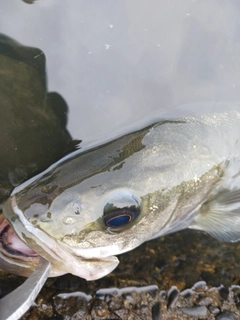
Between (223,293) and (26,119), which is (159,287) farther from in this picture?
(26,119)

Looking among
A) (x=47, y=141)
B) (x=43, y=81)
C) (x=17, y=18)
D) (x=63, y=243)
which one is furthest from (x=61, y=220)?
(x=17, y=18)

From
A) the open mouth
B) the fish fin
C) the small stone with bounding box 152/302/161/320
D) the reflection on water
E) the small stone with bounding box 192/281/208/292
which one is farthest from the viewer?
the fish fin

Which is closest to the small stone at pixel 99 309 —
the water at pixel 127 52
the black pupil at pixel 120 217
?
the black pupil at pixel 120 217

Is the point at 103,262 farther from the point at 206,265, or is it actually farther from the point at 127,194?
the point at 206,265

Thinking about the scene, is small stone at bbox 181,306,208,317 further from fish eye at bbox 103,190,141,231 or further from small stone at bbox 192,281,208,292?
fish eye at bbox 103,190,141,231

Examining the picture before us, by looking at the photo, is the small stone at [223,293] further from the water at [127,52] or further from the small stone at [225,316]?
the water at [127,52]

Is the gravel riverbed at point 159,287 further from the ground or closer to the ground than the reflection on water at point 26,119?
closer to the ground

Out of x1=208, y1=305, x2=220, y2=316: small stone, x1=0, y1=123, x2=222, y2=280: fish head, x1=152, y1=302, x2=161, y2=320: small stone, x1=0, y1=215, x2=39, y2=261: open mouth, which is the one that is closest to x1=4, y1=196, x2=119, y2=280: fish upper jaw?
x1=0, y1=123, x2=222, y2=280: fish head

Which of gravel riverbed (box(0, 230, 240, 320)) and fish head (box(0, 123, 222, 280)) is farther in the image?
gravel riverbed (box(0, 230, 240, 320))

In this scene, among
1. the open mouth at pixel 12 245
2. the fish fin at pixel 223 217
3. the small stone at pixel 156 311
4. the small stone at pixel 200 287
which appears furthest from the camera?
the fish fin at pixel 223 217
